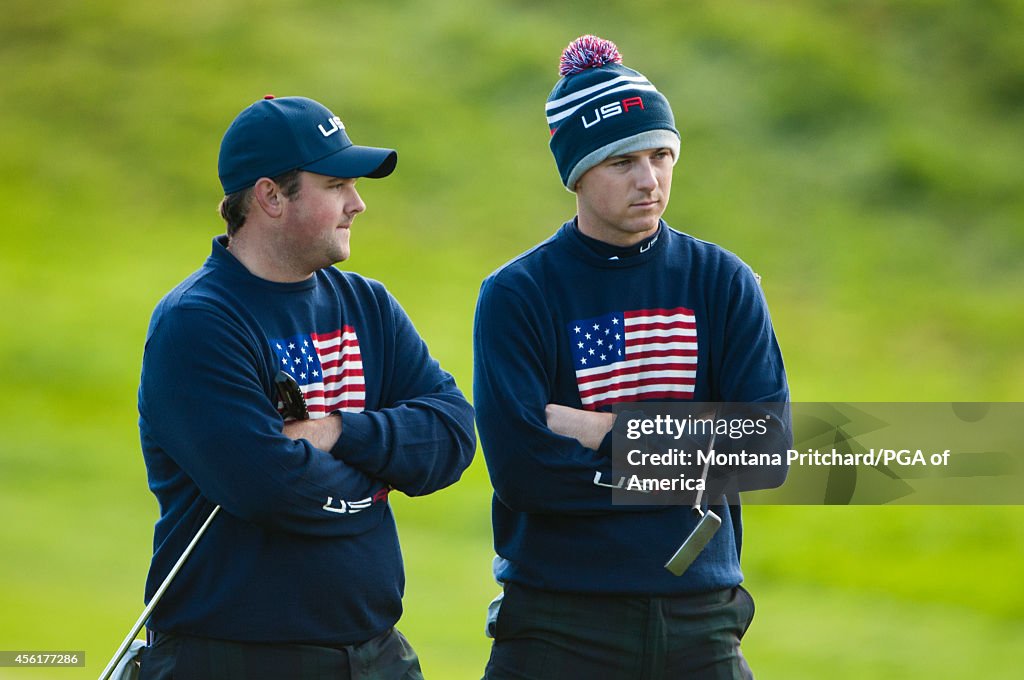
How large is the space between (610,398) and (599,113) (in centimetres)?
62

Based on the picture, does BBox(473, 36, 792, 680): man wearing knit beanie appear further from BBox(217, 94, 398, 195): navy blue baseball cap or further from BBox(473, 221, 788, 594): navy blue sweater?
BBox(217, 94, 398, 195): navy blue baseball cap

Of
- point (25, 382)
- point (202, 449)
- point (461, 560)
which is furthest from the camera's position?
point (25, 382)

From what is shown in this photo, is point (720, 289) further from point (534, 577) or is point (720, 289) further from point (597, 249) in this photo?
point (534, 577)

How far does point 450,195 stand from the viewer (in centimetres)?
1406

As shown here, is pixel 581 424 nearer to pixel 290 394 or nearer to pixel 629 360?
pixel 629 360

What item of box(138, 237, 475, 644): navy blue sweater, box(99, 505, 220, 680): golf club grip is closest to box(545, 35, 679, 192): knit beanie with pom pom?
box(138, 237, 475, 644): navy blue sweater

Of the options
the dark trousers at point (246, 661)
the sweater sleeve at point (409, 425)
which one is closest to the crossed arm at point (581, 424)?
the sweater sleeve at point (409, 425)

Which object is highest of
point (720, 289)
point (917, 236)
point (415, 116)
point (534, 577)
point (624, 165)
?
point (415, 116)

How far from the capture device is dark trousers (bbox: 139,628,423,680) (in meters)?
2.88

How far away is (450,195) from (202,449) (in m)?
11.3

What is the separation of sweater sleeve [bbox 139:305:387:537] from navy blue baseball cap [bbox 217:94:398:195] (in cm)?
34

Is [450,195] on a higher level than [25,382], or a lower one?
higher

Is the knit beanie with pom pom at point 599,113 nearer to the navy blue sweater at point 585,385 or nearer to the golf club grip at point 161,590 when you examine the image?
the navy blue sweater at point 585,385

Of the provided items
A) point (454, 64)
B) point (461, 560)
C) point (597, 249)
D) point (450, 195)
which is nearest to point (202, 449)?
point (597, 249)
